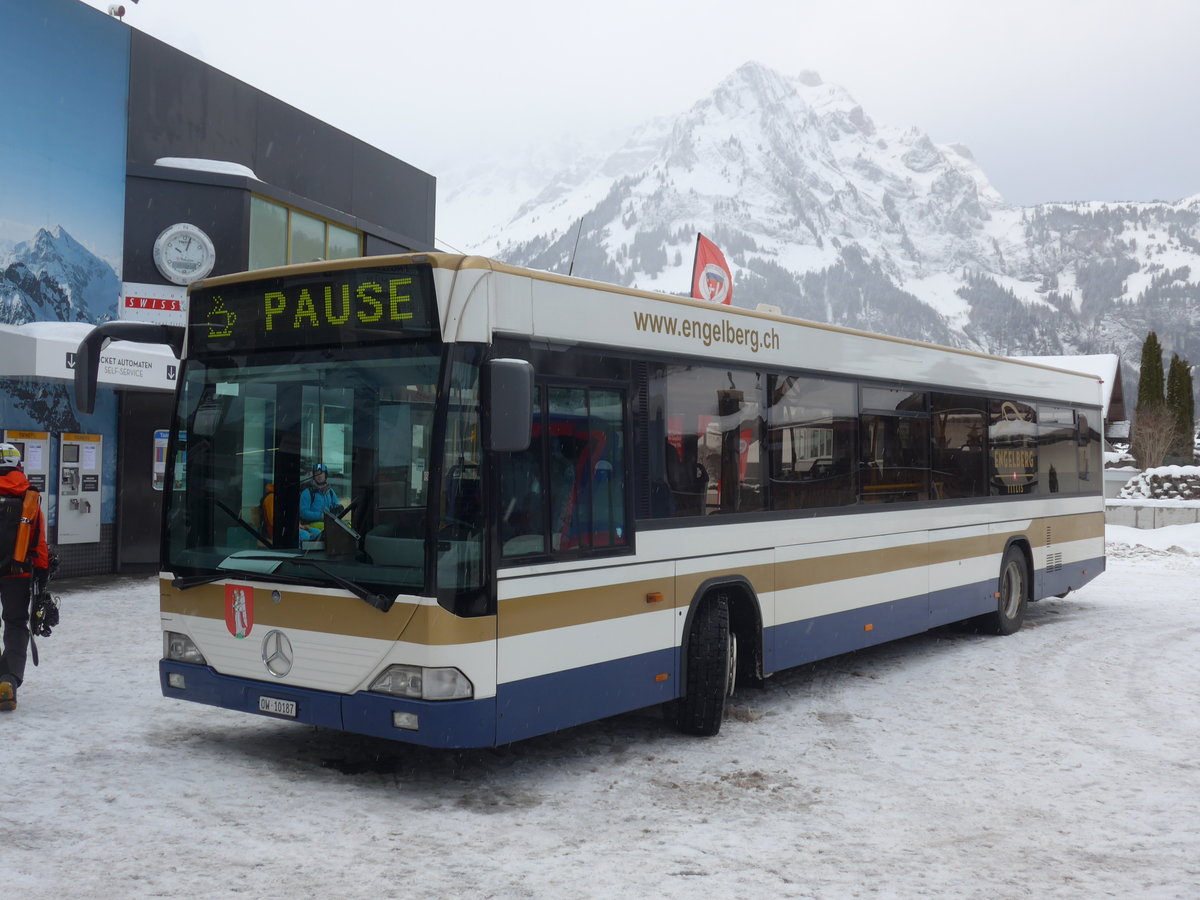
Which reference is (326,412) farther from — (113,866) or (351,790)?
(113,866)

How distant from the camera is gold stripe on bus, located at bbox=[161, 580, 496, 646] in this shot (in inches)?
232

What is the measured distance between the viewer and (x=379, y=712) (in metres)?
6.04

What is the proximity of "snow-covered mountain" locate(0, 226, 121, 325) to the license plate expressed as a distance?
448 inches

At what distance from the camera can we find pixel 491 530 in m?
6.04

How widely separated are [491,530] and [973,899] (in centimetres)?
283

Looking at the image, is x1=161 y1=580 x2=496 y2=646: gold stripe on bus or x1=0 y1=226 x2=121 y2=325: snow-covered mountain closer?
x1=161 y1=580 x2=496 y2=646: gold stripe on bus

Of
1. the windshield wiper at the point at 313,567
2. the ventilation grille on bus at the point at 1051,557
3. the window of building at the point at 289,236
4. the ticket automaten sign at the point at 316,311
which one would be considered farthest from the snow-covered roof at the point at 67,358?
the ventilation grille on bus at the point at 1051,557

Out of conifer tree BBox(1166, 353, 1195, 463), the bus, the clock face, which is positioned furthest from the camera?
conifer tree BBox(1166, 353, 1195, 463)

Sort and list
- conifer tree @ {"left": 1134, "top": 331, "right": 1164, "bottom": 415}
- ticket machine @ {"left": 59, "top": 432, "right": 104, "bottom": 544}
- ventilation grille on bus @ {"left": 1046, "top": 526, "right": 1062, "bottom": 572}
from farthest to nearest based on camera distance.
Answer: conifer tree @ {"left": 1134, "top": 331, "right": 1164, "bottom": 415}, ticket machine @ {"left": 59, "top": 432, "right": 104, "bottom": 544}, ventilation grille on bus @ {"left": 1046, "top": 526, "right": 1062, "bottom": 572}

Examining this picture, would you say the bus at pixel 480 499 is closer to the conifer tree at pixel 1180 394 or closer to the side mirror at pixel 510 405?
the side mirror at pixel 510 405

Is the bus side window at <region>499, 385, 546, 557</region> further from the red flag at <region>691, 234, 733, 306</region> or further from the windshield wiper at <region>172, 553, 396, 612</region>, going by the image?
the red flag at <region>691, 234, 733, 306</region>

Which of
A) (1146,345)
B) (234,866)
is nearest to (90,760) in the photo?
(234,866)

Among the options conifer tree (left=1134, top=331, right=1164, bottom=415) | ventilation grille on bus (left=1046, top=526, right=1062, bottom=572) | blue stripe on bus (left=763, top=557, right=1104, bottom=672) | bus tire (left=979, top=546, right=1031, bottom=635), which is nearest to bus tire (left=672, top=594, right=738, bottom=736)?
blue stripe on bus (left=763, top=557, right=1104, bottom=672)

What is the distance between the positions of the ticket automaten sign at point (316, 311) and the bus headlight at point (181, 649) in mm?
1713
